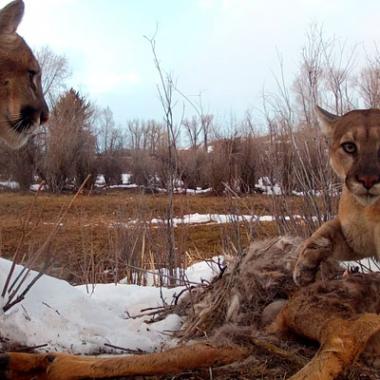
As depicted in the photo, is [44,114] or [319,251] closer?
[319,251]

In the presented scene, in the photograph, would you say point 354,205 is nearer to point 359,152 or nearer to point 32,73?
point 359,152

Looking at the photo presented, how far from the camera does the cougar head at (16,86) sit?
4242mm

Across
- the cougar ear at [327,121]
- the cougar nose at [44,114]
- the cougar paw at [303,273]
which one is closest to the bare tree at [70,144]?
the cougar nose at [44,114]

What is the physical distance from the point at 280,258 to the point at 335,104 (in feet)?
12.6

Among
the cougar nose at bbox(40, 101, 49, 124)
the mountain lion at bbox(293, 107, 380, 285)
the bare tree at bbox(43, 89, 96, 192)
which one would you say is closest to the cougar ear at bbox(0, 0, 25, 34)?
the cougar nose at bbox(40, 101, 49, 124)

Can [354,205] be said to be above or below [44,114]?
below

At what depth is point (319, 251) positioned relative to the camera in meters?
3.38

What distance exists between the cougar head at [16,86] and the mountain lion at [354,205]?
2.14 metres

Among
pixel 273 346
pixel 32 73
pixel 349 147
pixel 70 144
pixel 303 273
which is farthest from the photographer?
pixel 70 144

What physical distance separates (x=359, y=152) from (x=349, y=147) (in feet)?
0.49

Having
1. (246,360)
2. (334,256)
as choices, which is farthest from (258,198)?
(246,360)

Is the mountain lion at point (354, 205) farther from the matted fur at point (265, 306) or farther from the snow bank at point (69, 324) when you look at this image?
the snow bank at point (69, 324)

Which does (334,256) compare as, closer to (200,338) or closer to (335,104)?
(200,338)

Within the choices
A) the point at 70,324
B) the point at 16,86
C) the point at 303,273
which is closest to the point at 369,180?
the point at 303,273
